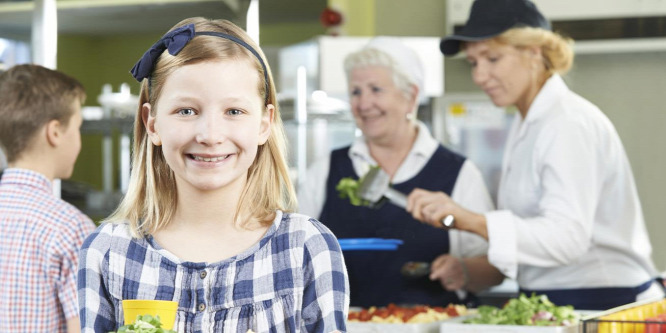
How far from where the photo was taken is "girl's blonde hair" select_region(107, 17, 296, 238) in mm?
1257

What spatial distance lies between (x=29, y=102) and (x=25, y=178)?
0.20 m

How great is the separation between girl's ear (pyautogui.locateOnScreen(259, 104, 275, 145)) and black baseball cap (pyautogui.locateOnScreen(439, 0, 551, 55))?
4.03 feet

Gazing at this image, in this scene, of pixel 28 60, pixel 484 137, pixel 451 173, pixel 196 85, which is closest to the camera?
pixel 196 85

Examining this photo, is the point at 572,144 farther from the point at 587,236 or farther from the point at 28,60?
the point at 28,60

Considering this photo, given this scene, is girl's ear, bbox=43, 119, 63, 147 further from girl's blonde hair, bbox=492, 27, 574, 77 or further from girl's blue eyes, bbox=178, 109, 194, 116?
girl's blonde hair, bbox=492, 27, 574, 77

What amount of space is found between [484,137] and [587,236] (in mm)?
1668

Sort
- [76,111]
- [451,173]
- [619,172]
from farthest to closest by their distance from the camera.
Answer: [451,173]
[619,172]
[76,111]

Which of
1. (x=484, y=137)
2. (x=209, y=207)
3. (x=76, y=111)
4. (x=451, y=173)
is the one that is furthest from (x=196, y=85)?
→ (x=484, y=137)

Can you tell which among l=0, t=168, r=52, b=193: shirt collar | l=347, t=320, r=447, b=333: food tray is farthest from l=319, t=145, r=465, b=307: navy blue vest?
l=0, t=168, r=52, b=193: shirt collar

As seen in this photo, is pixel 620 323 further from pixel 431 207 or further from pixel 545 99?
pixel 545 99

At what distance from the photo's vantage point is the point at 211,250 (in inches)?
49.7

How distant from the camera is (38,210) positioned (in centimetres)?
196

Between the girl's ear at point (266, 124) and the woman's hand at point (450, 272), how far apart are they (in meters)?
1.34

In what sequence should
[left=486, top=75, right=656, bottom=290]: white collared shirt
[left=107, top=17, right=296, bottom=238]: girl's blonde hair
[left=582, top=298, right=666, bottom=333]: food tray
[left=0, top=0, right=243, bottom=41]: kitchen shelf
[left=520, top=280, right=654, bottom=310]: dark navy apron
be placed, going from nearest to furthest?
[left=107, top=17, right=296, bottom=238]: girl's blonde hair → [left=582, top=298, right=666, bottom=333]: food tray → [left=486, top=75, right=656, bottom=290]: white collared shirt → [left=520, top=280, right=654, bottom=310]: dark navy apron → [left=0, top=0, right=243, bottom=41]: kitchen shelf
